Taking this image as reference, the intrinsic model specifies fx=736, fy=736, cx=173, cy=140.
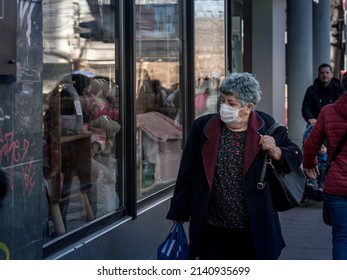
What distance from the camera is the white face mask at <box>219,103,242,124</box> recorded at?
434 centimetres

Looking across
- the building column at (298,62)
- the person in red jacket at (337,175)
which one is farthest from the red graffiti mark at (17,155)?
the building column at (298,62)

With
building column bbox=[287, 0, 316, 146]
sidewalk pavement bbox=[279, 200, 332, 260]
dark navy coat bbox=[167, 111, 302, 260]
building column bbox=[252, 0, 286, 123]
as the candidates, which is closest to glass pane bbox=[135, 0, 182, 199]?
sidewalk pavement bbox=[279, 200, 332, 260]

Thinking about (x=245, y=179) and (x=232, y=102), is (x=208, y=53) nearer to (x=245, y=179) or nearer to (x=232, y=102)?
(x=232, y=102)

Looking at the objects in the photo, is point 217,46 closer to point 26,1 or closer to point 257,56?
point 257,56

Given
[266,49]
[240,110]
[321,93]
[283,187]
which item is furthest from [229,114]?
[266,49]

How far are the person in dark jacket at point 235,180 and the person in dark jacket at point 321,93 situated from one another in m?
5.33

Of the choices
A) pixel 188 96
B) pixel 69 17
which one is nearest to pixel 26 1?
pixel 69 17

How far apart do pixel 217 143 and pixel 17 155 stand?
1.17 meters

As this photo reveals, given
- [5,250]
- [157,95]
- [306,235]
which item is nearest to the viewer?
[5,250]

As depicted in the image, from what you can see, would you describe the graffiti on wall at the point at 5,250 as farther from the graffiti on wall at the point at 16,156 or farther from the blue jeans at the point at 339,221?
the blue jeans at the point at 339,221

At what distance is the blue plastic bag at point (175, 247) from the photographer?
14.5 ft

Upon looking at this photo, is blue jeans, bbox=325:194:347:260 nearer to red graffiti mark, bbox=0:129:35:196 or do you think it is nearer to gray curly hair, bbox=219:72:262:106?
gray curly hair, bbox=219:72:262:106

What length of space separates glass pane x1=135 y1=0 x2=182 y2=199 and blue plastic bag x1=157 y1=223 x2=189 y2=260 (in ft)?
7.48

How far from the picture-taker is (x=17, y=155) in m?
4.25
